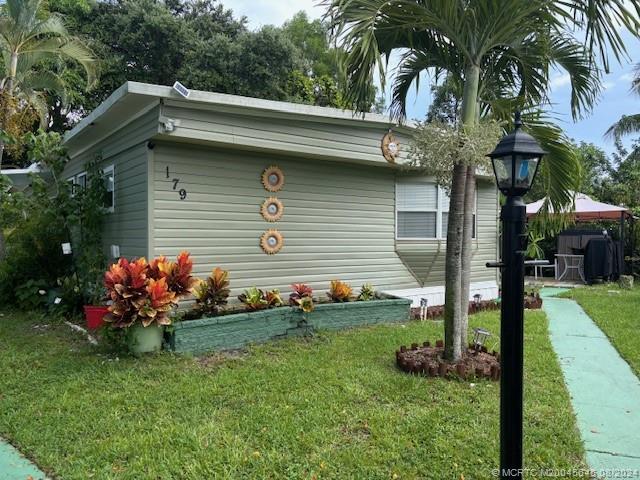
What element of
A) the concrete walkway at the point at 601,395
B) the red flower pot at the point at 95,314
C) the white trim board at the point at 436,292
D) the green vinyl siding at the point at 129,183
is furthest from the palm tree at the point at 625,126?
the red flower pot at the point at 95,314

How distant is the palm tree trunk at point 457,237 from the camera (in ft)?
15.0

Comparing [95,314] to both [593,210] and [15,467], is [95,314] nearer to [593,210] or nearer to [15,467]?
[15,467]

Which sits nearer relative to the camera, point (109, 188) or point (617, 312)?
point (109, 188)

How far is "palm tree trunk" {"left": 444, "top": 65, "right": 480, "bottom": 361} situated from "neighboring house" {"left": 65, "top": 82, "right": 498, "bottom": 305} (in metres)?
1.86

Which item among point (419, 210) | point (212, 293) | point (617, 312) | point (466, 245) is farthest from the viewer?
point (419, 210)

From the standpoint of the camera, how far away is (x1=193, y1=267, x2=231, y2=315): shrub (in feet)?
17.9

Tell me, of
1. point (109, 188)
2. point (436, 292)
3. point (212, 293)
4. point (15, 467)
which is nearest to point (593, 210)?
point (436, 292)

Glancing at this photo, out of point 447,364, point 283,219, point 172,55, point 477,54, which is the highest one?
point 172,55

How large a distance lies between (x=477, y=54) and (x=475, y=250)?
517cm

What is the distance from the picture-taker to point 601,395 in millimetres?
4168

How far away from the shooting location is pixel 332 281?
23.1ft

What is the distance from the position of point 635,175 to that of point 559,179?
16.5 metres

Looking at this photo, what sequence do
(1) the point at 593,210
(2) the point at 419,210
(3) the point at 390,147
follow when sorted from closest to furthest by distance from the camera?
(3) the point at 390,147 < (2) the point at 419,210 < (1) the point at 593,210

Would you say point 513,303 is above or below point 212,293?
above
